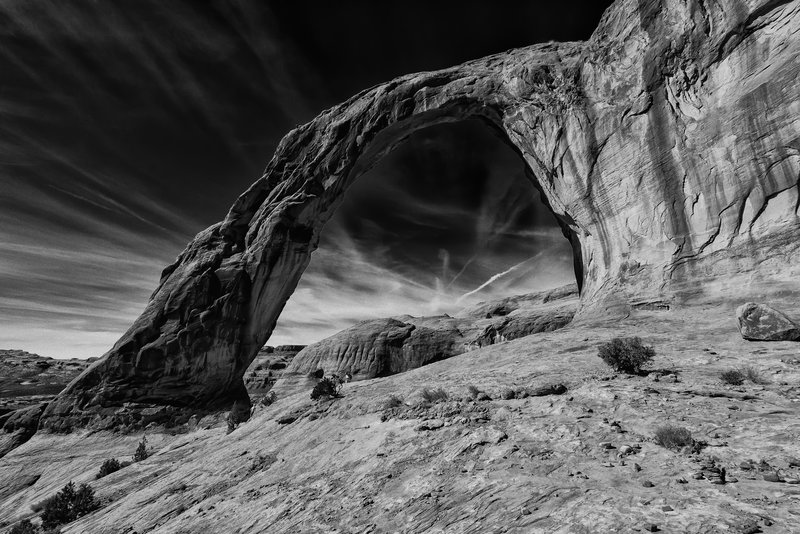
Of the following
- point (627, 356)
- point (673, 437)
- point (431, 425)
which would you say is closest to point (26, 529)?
point (431, 425)

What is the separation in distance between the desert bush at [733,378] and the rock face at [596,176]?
29.1 ft

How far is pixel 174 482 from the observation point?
13.1 meters

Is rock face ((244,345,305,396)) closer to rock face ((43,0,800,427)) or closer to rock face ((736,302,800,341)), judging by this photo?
rock face ((43,0,800,427))

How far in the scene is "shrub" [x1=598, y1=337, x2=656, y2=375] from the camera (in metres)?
12.1

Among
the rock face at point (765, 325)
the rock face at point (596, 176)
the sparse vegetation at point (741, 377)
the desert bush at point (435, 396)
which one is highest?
the rock face at point (596, 176)

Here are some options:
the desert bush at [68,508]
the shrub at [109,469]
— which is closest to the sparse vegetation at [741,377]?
the desert bush at [68,508]

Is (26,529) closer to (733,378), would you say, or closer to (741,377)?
(733,378)

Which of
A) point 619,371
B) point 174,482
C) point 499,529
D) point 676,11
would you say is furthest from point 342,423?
point 676,11

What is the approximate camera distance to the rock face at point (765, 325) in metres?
12.9

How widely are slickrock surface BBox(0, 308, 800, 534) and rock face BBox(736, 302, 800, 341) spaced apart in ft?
1.39

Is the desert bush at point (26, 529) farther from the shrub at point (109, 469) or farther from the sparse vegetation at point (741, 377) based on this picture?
the sparse vegetation at point (741, 377)

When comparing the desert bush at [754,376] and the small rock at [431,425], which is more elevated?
the desert bush at [754,376]

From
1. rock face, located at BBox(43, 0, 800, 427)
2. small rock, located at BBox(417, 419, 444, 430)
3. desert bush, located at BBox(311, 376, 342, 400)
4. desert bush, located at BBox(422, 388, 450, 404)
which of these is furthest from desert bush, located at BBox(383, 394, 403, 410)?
rock face, located at BBox(43, 0, 800, 427)

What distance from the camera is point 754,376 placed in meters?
10.5
